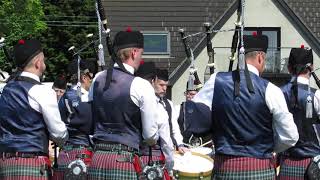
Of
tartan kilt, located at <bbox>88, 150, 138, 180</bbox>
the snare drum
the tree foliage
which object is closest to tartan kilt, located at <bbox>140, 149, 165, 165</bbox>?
tartan kilt, located at <bbox>88, 150, 138, 180</bbox>

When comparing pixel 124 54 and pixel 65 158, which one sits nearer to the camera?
pixel 124 54

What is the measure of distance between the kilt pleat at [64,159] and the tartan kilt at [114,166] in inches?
63.7

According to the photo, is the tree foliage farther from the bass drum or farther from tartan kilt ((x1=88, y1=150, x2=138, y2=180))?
tartan kilt ((x1=88, y1=150, x2=138, y2=180))

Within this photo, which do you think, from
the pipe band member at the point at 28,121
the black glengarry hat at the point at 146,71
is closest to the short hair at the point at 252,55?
the pipe band member at the point at 28,121

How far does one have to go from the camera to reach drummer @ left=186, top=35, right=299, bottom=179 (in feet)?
17.4

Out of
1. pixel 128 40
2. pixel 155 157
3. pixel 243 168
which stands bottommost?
pixel 155 157

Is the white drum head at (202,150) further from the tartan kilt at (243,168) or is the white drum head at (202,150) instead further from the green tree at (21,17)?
the green tree at (21,17)

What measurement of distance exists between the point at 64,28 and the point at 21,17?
6.20 m

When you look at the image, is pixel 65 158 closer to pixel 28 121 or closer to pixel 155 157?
pixel 155 157

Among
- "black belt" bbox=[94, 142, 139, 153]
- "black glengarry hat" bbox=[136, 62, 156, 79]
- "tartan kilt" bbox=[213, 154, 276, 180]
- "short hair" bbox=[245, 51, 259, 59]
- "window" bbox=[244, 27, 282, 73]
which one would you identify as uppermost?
"short hair" bbox=[245, 51, 259, 59]

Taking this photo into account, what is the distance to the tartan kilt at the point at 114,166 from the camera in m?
5.45

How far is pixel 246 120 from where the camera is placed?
17.4 ft

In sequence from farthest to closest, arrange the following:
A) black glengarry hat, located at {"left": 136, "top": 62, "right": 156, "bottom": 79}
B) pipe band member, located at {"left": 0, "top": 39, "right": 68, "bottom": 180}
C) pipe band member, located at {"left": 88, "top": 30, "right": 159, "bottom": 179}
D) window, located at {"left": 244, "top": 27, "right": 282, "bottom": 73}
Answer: window, located at {"left": 244, "top": 27, "right": 282, "bottom": 73} < black glengarry hat, located at {"left": 136, "top": 62, "right": 156, "bottom": 79} < pipe band member, located at {"left": 0, "top": 39, "right": 68, "bottom": 180} < pipe band member, located at {"left": 88, "top": 30, "right": 159, "bottom": 179}

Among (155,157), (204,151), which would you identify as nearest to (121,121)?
(155,157)
